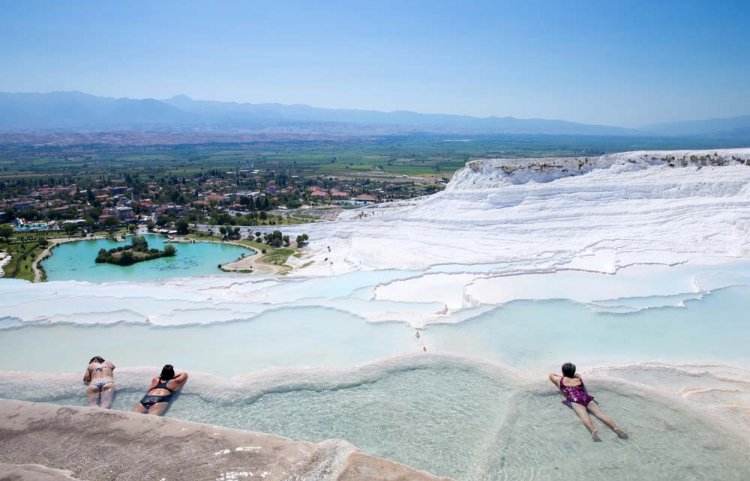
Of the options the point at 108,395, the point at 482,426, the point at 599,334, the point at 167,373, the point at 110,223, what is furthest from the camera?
the point at 110,223

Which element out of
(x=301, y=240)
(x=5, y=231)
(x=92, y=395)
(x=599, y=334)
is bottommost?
(x=5, y=231)

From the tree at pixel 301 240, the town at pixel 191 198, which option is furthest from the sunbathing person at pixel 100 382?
the town at pixel 191 198

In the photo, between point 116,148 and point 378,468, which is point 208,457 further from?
point 116,148

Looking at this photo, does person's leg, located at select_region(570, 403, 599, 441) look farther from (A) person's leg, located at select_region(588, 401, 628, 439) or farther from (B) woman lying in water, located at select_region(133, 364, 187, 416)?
(B) woman lying in water, located at select_region(133, 364, 187, 416)

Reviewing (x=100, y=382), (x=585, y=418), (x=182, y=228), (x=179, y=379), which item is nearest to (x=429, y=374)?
(x=585, y=418)

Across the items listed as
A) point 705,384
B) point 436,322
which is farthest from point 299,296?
point 705,384

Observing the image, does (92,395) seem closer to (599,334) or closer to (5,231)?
(599,334)

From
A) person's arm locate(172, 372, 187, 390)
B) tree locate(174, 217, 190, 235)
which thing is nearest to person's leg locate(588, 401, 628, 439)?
person's arm locate(172, 372, 187, 390)
